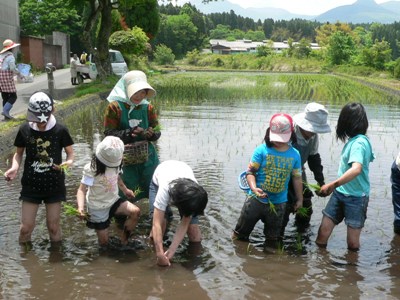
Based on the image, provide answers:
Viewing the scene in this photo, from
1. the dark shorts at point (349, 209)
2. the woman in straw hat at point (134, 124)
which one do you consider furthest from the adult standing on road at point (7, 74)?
the dark shorts at point (349, 209)

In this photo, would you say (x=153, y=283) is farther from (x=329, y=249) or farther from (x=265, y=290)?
(x=329, y=249)

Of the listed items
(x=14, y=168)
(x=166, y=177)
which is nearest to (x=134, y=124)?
(x=166, y=177)

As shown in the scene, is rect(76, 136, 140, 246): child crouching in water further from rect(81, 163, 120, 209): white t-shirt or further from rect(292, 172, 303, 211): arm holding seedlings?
rect(292, 172, 303, 211): arm holding seedlings

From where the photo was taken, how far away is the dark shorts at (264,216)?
15.3 ft

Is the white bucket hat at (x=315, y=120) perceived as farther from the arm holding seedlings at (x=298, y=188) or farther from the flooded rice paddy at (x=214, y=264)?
the flooded rice paddy at (x=214, y=264)

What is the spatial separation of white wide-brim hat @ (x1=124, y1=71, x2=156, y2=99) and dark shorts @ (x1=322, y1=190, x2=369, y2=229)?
193 centimetres

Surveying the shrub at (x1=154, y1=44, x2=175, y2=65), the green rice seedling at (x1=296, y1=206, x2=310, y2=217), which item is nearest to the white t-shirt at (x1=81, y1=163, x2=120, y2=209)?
the green rice seedling at (x1=296, y1=206, x2=310, y2=217)

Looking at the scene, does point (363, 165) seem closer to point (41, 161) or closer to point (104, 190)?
point (104, 190)

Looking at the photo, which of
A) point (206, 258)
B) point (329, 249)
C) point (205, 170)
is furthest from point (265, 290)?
point (205, 170)

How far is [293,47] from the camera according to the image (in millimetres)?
73125

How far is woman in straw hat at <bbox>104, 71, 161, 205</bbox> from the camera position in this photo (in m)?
4.92

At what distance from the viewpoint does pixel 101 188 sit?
4406 millimetres

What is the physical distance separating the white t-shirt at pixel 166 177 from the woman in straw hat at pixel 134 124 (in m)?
0.51

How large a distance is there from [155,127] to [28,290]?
2.08 m
